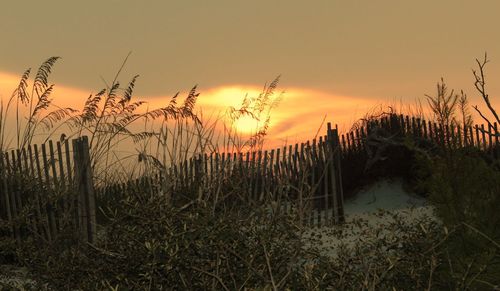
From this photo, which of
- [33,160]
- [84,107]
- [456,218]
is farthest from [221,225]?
[33,160]

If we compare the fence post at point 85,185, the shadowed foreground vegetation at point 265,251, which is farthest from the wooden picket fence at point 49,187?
Result: the shadowed foreground vegetation at point 265,251

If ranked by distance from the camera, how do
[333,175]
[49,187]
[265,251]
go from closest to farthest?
1. [265,251]
2. [49,187]
3. [333,175]

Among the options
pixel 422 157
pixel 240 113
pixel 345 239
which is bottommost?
pixel 345 239

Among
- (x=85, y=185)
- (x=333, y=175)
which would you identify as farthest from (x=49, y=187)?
(x=333, y=175)

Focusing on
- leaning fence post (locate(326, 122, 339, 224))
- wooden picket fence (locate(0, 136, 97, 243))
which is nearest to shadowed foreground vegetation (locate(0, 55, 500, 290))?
wooden picket fence (locate(0, 136, 97, 243))

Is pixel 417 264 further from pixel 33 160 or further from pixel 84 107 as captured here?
pixel 33 160

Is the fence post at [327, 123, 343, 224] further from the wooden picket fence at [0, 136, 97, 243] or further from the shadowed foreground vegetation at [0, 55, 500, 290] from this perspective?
the shadowed foreground vegetation at [0, 55, 500, 290]

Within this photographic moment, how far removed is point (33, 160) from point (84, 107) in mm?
2034

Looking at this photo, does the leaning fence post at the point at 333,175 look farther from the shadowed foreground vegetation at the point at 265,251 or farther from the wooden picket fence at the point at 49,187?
the shadowed foreground vegetation at the point at 265,251

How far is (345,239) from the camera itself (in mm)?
9031

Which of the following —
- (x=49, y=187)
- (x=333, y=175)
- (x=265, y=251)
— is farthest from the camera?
(x=333, y=175)

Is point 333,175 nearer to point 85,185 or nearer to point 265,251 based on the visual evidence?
point 85,185

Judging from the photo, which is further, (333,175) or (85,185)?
(333,175)

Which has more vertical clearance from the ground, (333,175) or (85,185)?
(85,185)
